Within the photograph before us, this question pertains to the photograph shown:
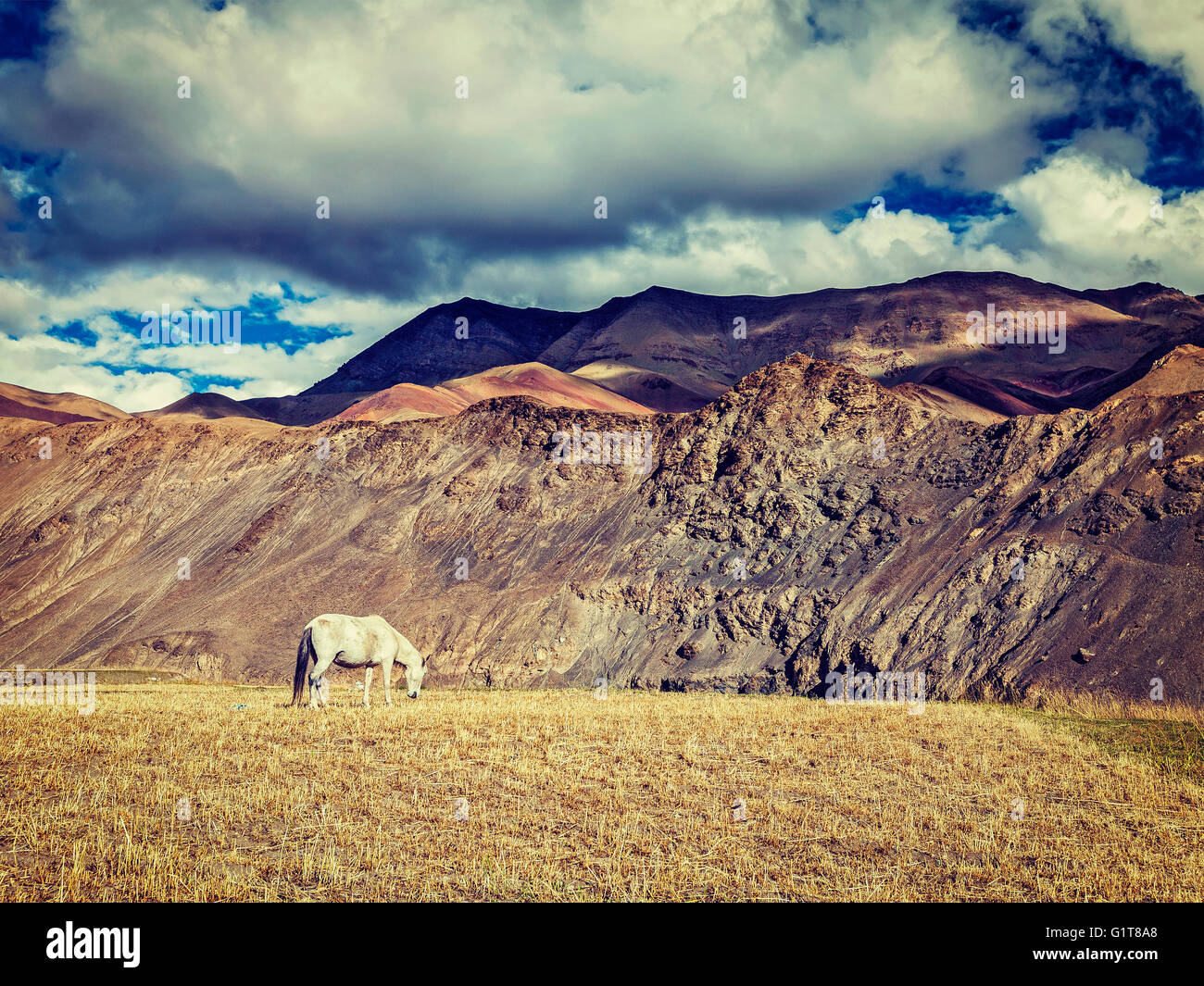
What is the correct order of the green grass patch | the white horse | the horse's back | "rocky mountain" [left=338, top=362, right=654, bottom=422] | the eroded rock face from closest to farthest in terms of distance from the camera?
the green grass patch, the white horse, the horse's back, the eroded rock face, "rocky mountain" [left=338, top=362, right=654, bottom=422]

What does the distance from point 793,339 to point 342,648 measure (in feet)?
451

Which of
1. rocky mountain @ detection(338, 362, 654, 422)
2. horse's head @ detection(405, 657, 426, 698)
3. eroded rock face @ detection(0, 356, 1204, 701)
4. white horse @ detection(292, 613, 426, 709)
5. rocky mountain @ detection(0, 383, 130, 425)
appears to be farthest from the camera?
rocky mountain @ detection(0, 383, 130, 425)

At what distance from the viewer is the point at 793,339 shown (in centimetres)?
15175

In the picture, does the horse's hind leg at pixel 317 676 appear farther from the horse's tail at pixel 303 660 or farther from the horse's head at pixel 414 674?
the horse's head at pixel 414 674

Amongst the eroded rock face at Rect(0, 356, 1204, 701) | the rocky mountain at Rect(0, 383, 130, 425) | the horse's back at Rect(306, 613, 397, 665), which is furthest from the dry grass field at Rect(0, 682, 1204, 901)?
the rocky mountain at Rect(0, 383, 130, 425)

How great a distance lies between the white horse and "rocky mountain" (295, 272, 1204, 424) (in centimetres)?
8213

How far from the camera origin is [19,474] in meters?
78.4

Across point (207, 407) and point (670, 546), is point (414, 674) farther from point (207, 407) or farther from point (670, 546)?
point (207, 407)

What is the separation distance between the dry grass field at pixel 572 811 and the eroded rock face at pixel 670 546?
15.9 metres

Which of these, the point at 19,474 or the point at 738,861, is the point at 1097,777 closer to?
the point at 738,861

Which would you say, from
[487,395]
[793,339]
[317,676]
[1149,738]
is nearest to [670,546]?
[317,676]

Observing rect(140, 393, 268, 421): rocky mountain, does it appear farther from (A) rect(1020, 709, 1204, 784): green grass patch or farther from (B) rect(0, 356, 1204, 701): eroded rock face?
(A) rect(1020, 709, 1204, 784): green grass patch

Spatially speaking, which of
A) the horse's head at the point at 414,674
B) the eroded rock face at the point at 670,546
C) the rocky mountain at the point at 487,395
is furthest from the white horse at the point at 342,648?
the rocky mountain at the point at 487,395

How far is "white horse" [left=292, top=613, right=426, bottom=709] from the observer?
75.6 ft
